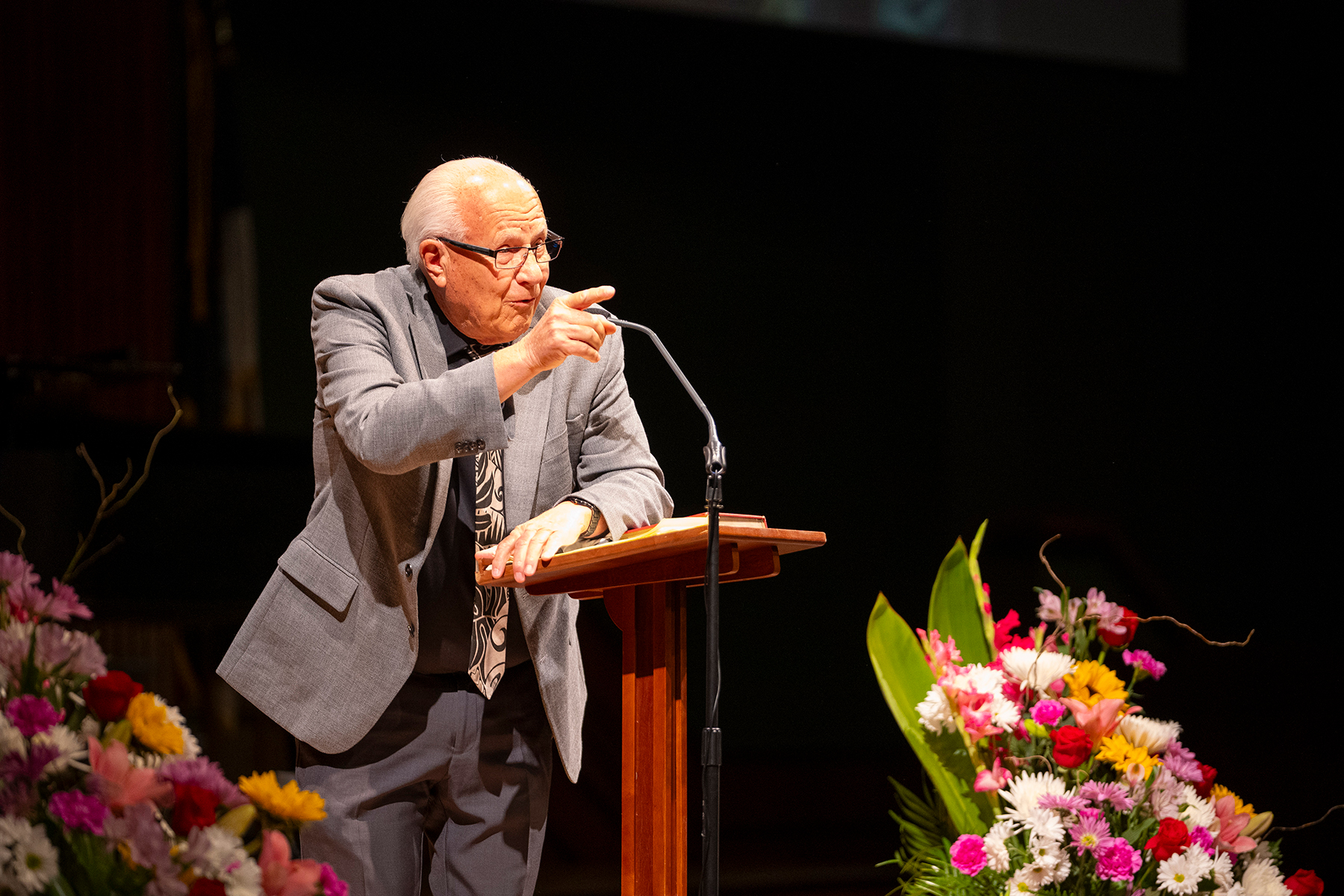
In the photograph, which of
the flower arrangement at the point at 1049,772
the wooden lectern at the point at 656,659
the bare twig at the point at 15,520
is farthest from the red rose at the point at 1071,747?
the bare twig at the point at 15,520

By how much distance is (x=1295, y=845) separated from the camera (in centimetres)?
366

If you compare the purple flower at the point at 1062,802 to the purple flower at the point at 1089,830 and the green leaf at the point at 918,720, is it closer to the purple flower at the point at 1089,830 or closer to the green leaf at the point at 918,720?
the purple flower at the point at 1089,830

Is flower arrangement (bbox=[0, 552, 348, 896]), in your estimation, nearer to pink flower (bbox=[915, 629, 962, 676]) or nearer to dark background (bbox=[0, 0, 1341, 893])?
pink flower (bbox=[915, 629, 962, 676])

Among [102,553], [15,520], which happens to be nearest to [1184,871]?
[102,553]

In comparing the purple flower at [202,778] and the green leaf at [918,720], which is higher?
the purple flower at [202,778]

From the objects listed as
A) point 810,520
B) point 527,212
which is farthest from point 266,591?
point 810,520

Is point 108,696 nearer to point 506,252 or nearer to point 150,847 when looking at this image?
point 150,847

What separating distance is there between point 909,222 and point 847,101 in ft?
1.26

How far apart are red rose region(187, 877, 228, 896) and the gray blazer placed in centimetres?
68

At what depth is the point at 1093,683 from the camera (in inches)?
93.1

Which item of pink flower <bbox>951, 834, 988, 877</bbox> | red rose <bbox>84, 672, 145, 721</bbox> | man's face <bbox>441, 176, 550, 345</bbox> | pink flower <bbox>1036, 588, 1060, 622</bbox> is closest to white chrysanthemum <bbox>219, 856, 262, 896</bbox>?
red rose <bbox>84, 672, 145, 721</bbox>

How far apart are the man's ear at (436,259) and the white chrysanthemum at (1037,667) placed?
1.24 m

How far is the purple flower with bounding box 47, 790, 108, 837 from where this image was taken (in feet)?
3.98

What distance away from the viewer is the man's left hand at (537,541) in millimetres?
1694
